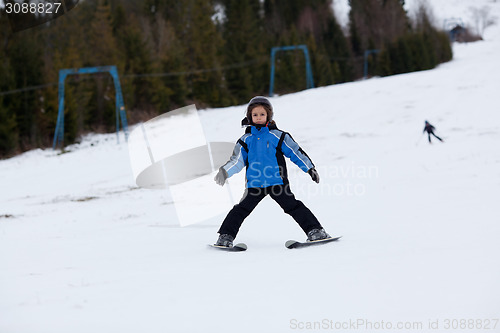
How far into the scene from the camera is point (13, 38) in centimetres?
2878

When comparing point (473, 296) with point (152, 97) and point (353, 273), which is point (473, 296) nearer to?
point (353, 273)

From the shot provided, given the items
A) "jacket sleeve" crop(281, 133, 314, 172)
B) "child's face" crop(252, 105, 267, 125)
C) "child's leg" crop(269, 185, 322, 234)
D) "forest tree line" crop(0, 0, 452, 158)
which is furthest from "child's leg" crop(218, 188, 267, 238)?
"forest tree line" crop(0, 0, 452, 158)

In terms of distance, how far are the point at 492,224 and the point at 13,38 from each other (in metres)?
29.4

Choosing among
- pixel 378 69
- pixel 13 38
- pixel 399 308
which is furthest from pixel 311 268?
pixel 378 69

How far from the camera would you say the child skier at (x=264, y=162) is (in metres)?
4.59

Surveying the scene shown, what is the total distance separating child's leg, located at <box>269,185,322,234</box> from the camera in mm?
4633

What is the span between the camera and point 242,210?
4.73 meters

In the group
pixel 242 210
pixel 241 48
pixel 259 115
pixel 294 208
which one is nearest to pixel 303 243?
pixel 294 208

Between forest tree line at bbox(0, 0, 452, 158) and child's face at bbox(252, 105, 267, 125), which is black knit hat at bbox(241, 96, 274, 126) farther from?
forest tree line at bbox(0, 0, 452, 158)

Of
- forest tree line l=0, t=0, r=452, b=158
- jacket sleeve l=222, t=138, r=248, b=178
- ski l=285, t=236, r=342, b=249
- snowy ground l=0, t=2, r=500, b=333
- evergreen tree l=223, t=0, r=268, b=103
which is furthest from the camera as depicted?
evergreen tree l=223, t=0, r=268, b=103

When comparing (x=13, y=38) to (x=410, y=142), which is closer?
(x=410, y=142)

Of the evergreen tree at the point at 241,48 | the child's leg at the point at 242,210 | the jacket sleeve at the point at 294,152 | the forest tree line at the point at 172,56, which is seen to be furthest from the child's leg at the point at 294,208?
the evergreen tree at the point at 241,48

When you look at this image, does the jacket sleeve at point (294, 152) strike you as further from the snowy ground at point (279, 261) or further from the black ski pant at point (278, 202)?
the snowy ground at point (279, 261)

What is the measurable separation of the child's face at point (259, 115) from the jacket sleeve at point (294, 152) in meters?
0.25
